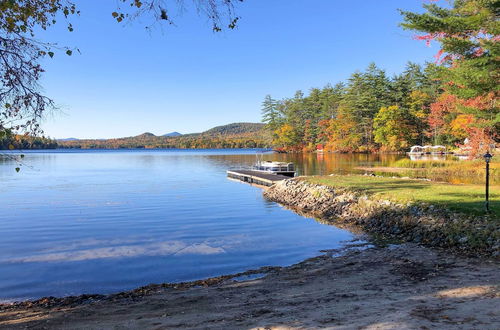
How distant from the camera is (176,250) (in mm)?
12195

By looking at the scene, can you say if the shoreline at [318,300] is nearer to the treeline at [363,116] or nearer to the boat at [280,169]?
the boat at [280,169]

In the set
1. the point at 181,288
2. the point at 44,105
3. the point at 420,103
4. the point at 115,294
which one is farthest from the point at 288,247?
the point at 420,103

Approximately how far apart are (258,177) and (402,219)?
20308mm

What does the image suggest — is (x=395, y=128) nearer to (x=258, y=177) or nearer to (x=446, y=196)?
(x=258, y=177)

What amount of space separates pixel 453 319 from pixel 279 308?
2464mm

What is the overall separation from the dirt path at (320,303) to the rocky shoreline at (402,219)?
4.15ft

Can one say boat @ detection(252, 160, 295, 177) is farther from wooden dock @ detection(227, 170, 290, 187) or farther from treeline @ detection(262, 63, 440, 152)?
treeline @ detection(262, 63, 440, 152)

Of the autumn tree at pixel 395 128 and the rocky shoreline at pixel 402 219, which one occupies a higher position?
the autumn tree at pixel 395 128

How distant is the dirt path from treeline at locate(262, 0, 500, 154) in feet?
40.6

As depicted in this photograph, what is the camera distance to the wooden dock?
30.5m

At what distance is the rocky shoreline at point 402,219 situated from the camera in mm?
9648

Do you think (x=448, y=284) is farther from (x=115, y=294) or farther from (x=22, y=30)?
(x=22, y=30)

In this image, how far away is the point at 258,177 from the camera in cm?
3281

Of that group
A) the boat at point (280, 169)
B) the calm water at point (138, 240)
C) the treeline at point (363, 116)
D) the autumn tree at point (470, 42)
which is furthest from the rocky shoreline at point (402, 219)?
the treeline at point (363, 116)
